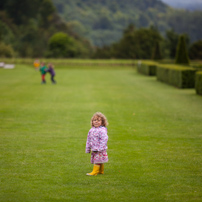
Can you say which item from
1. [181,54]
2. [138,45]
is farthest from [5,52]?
[181,54]

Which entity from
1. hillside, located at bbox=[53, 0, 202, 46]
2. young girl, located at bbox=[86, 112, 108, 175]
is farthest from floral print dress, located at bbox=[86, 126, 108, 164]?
hillside, located at bbox=[53, 0, 202, 46]

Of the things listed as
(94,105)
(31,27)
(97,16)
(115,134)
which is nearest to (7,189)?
(115,134)

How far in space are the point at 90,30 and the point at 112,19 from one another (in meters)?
18.2

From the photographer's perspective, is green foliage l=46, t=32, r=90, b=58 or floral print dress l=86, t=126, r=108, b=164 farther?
green foliage l=46, t=32, r=90, b=58

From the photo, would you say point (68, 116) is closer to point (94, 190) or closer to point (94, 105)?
point (94, 105)

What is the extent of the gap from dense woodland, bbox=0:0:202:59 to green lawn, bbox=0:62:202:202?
141 feet

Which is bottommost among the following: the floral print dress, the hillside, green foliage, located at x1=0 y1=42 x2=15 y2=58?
green foliage, located at x1=0 y1=42 x2=15 y2=58

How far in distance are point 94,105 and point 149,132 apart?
607cm

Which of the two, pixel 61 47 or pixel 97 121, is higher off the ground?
pixel 97 121

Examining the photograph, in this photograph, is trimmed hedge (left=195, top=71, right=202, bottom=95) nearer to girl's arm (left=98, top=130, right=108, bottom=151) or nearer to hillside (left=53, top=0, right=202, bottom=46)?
girl's arm (left=98, top=130, right=108, bottom=151)

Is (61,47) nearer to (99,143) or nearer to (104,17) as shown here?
(104,17)

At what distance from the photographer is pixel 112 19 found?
17112 cm

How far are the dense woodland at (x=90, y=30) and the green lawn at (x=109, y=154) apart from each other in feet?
141

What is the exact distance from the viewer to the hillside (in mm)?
156625
